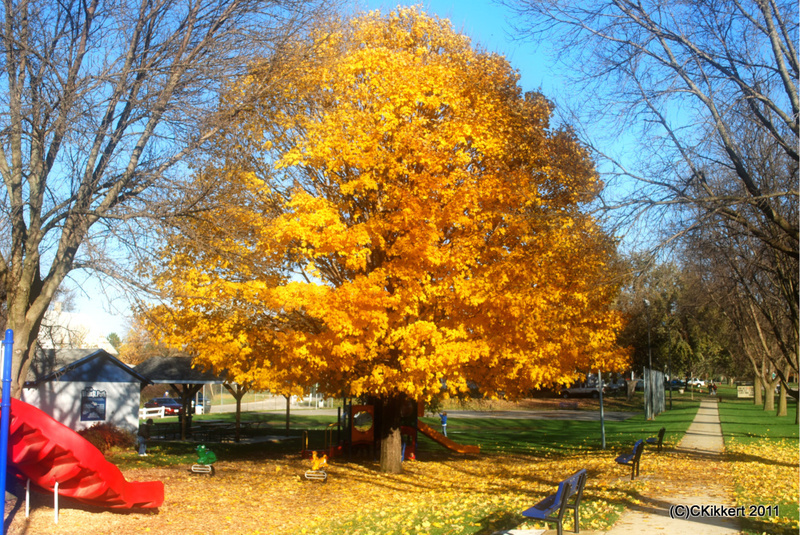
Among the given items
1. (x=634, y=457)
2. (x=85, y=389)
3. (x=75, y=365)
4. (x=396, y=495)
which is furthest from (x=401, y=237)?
(x=85, y=389)

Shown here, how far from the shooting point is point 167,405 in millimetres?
48000

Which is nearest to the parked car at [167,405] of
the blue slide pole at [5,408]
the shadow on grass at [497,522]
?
the shadow on grass at [497,522]

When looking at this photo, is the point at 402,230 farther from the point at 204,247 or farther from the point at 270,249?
the point at 204,247

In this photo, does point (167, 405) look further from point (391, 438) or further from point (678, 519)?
point (678, 519)

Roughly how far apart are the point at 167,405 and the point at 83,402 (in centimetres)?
2534

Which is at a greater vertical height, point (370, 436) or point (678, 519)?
point (678, 519)

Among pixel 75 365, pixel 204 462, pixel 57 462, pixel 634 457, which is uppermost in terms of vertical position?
pixel 75 365

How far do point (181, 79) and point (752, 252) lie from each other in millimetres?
15345

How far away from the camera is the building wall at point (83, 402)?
2252cm

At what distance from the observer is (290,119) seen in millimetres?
13828

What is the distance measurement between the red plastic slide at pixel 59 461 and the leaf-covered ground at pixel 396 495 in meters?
0.39

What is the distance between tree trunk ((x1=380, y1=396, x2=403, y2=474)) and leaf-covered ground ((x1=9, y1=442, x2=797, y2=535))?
349mm

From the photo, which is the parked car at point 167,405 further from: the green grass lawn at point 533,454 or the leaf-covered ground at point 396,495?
the leaf-covered ground at point 396,495

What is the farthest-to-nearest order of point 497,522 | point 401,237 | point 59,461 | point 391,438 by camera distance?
1. point 391,438
2. point 401,237
3. point 59,461
4. point 497,522
